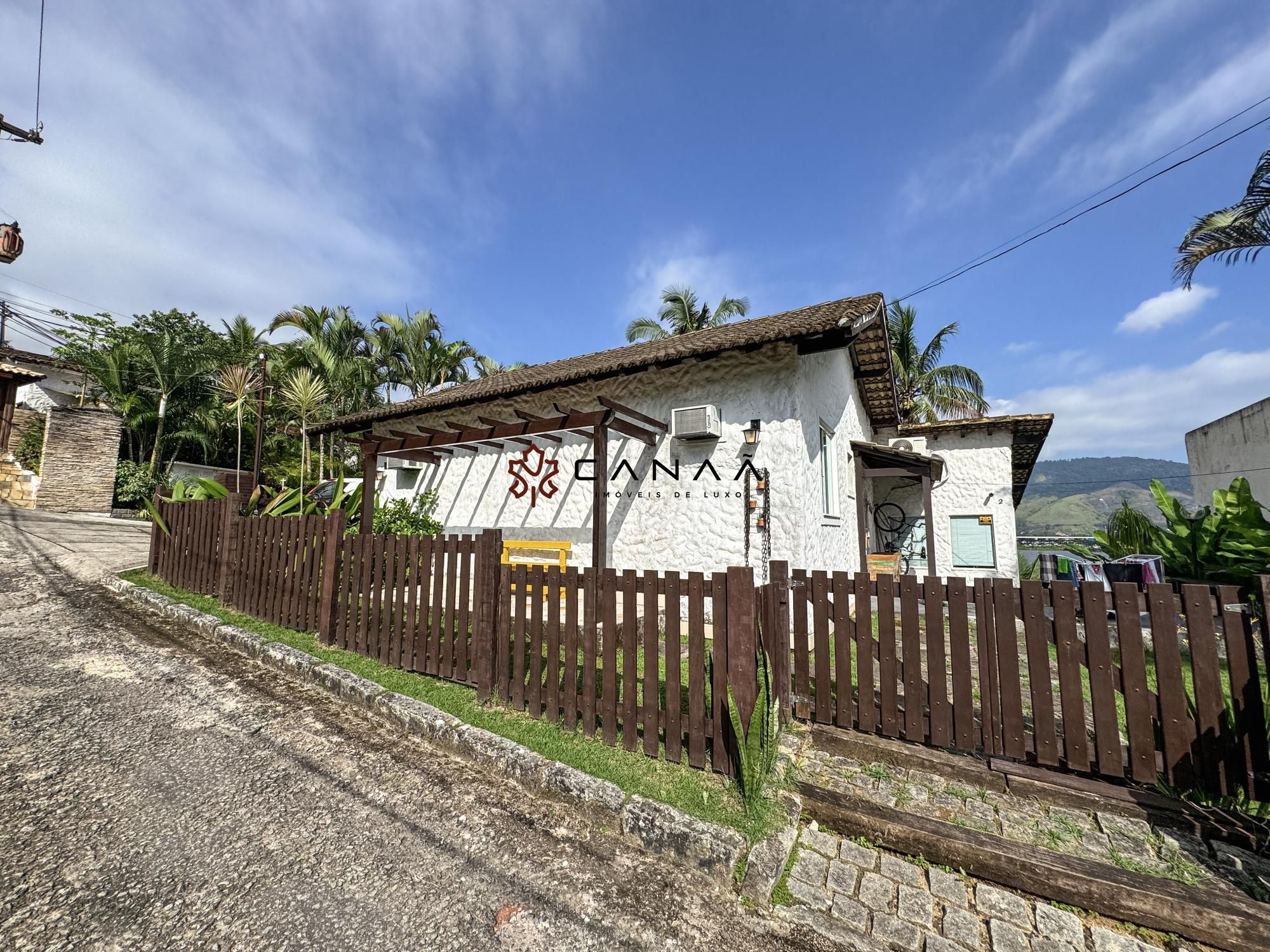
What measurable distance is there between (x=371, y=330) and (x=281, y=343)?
341 cm

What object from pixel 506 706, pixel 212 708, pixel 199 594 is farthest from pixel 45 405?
pixel 506 706

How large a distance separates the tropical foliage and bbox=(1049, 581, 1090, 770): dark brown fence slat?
15.8 m

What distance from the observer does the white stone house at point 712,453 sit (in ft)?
21.2

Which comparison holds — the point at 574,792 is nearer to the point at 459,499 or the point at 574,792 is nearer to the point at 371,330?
the point at 459,499

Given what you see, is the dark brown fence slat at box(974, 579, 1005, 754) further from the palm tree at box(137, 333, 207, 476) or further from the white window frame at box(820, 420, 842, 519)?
the palm tree at box(137, 333, 207, 476)

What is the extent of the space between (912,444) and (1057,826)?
1030 cm

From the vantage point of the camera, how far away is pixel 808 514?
672 centimetres

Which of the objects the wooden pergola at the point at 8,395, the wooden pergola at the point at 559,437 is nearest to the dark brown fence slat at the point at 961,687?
the wooden pergola at the point at 559,437

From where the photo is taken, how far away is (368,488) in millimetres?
6836

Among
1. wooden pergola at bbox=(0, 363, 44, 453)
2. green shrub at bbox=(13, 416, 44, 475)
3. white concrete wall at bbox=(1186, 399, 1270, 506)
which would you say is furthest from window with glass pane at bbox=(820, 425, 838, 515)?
wooden pergola at bbox=(0, 363, 44, 453)

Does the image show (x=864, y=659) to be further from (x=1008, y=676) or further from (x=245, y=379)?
(x=245, y=379)

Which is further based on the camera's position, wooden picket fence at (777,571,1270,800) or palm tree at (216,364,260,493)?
palm tree at (216,364,260,493)

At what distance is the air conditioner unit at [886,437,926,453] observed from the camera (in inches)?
451

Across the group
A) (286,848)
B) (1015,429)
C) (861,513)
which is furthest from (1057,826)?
(1015,429)
